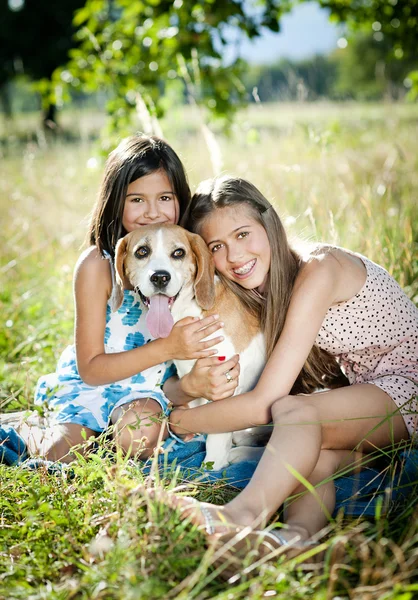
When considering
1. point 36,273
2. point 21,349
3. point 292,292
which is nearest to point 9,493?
point 292,292

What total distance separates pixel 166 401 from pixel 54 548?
44.9 inches

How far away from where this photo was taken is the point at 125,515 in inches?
77.2

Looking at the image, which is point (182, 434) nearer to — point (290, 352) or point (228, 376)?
point (228, 376)

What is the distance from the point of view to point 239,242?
2.97 meters

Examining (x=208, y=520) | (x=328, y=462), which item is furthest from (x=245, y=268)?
(x=208, y=520)

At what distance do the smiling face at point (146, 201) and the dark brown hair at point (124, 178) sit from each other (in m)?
0.03

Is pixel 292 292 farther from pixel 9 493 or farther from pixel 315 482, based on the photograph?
pixel 9 493

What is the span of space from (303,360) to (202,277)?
65cm

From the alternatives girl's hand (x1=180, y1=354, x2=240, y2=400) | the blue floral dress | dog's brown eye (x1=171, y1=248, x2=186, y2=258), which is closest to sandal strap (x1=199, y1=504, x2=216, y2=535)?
girl's hand (x1=180, y1=354, x2=240, y2=400)

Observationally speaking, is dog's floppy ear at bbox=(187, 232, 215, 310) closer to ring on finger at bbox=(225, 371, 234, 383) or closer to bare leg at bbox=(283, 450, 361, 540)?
ring on finger at bbox=(225, 371, 234, 383)

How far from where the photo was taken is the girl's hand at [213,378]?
110 inches

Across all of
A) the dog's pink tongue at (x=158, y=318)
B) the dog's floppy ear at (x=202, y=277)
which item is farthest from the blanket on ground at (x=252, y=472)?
the dog's floppy ear at (x=202, y=277)

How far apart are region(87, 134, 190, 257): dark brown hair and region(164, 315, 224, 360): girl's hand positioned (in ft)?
2.35

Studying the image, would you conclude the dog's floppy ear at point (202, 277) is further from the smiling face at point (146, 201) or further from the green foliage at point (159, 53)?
the green foliage at point (159, 53)
